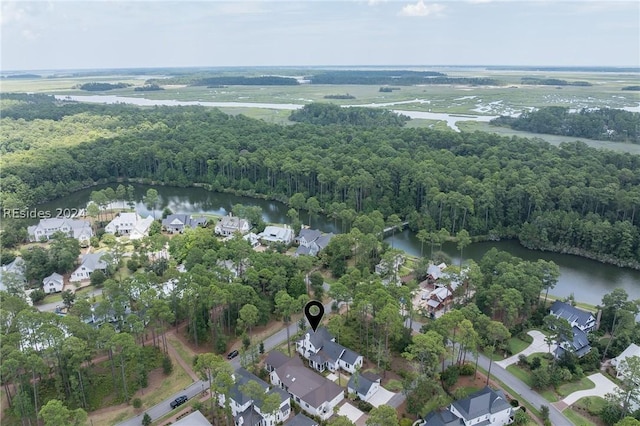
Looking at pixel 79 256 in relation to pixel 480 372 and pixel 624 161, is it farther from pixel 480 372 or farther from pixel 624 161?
pixel 624 161

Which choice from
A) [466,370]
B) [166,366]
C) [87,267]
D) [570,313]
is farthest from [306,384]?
[87,267]

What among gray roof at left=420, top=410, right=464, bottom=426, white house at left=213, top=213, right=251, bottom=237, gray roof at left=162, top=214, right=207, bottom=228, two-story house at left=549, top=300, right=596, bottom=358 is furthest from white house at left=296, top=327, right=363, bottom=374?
gray roof at left=162, top=214, right=207, bottom=228

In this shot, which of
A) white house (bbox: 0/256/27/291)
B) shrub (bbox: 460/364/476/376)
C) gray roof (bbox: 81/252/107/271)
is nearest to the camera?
shrub (bbox: 460/364/476/376)

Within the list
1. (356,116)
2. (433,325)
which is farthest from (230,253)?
(356,116)

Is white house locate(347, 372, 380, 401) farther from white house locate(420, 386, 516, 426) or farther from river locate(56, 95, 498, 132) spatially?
river locate(56, 95, 498, 132)

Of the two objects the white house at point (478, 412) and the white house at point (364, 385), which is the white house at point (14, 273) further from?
the white house at point (478, 412)
